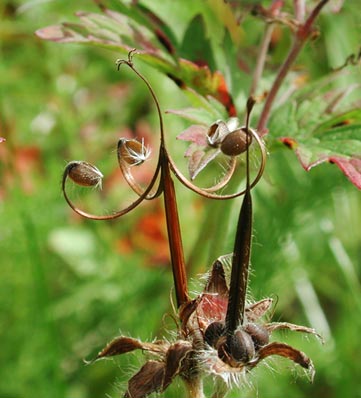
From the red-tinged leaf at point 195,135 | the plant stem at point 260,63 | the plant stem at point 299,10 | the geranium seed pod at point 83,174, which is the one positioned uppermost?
the plant stem at point 299,10

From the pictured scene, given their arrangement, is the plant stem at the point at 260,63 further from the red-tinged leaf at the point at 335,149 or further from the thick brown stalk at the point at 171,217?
the thick brown stalk at the point at 171,217

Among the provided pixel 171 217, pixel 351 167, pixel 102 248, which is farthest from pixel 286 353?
pixel 102 248

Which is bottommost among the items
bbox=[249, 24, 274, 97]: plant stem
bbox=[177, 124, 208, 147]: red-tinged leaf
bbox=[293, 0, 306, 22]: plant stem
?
bbox=[177, 124, 208, 147]: red-tinged leaf

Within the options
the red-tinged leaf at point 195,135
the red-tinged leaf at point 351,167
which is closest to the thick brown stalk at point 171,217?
the red-tinged leaf at point 195,135

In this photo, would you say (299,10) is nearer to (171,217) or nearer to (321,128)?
(321,128)

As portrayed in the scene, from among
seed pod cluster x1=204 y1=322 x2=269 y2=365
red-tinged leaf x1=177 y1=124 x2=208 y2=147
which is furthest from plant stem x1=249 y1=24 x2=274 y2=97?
seed pod cluster x1=204 y1=322 x2=269 y2=365

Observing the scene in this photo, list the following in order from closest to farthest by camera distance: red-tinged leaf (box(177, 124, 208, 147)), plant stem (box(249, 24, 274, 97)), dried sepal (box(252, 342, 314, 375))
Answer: dried sepal (box(252, 342, 314, 375)) → red-tinged leaf (box(177, 124, 208, 147)) → plant stem (box(249, 24, 274, 97))

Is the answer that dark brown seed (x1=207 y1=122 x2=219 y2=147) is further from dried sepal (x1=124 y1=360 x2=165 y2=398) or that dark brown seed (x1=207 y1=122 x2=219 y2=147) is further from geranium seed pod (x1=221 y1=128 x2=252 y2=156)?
dried sepal (x1=124 y1=360 x2=165 y2=398)

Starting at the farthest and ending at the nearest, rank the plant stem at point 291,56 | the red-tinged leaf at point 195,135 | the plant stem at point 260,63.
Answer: the plant stem at point 260,63 → the plant stem at point 291,56 → the red-tinged leaf at point 195,135
